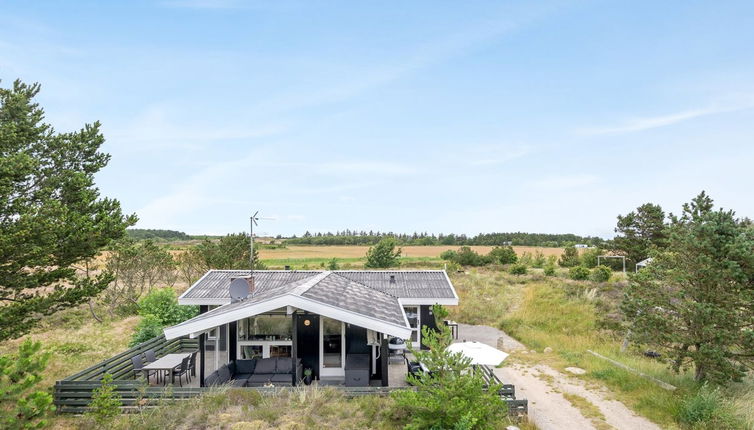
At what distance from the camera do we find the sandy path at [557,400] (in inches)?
407

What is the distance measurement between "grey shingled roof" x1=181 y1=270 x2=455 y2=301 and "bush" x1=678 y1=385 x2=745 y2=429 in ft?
30.3

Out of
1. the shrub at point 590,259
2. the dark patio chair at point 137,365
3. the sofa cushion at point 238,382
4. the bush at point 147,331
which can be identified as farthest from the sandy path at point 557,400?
the shrub at point 590,259

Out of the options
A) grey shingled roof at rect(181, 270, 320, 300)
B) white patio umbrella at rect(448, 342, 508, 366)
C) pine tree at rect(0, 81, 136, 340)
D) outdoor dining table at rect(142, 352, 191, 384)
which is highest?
pine tree at rect(0, 81, 136, 340)

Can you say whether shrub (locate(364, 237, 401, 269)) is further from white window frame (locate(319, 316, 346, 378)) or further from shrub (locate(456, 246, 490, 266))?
white window frame (locate(319, 316, 346, 378))

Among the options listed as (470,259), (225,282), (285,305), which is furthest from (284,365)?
(470,259)

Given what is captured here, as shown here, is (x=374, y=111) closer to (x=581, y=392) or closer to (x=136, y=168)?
(x=136, y=168)

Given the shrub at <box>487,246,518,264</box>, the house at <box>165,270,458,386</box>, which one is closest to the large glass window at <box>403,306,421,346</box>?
the house at <box>165,270,458,386</box>

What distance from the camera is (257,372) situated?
12008 mm

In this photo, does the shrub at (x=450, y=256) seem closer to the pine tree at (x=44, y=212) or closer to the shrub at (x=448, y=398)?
the pine tree at (x=44, y=212)

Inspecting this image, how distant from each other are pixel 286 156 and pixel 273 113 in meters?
4.58

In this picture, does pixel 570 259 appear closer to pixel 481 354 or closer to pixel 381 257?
pixel 381 257

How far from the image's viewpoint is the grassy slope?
38.0 ft

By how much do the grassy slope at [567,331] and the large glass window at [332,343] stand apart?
8.02m

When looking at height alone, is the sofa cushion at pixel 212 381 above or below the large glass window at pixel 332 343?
below
